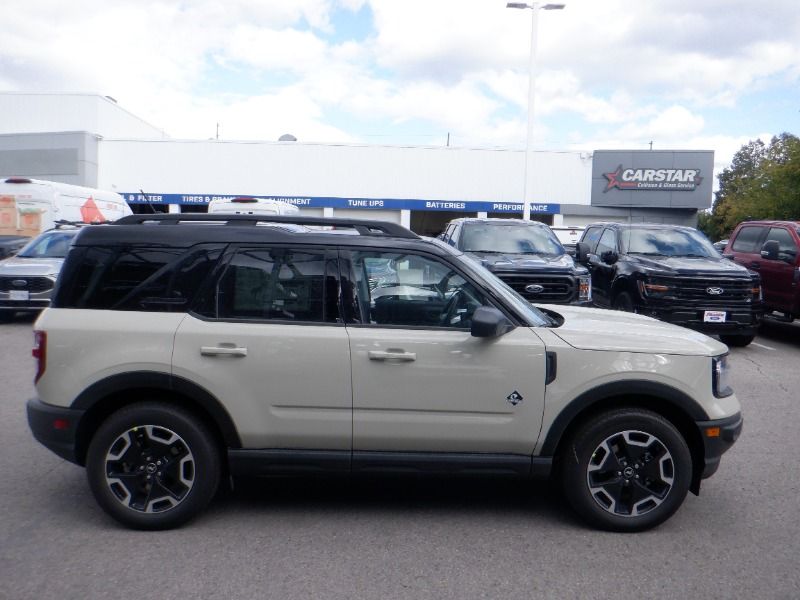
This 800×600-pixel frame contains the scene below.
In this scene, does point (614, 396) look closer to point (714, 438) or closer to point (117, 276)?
point (714, 438)

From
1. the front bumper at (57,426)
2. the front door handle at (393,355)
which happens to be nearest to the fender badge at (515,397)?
the front door handle at (393,355)

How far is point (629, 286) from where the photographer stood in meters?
11.7

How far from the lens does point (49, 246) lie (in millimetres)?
14266

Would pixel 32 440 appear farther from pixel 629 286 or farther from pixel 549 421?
pixel 629 286

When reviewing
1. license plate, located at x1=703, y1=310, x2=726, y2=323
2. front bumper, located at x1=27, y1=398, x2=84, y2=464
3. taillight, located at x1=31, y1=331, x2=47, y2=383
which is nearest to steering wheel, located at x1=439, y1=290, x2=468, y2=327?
front bumper, located at x1=27, y1=398, x2=84, y2=464

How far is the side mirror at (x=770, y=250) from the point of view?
12.3 metres

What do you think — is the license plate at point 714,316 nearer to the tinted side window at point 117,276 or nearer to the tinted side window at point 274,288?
the tinted side window at point 274,288

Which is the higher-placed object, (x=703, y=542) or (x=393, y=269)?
(x=393, y=269)

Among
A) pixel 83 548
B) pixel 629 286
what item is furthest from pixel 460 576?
pixel 629 286

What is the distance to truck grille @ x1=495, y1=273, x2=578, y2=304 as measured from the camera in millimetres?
10672

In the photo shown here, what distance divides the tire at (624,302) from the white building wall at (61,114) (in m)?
39.4

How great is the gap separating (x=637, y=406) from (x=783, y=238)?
32.6ft

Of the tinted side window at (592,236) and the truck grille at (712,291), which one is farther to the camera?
the tinted side window at (592,236)

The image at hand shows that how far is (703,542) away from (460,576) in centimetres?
153
